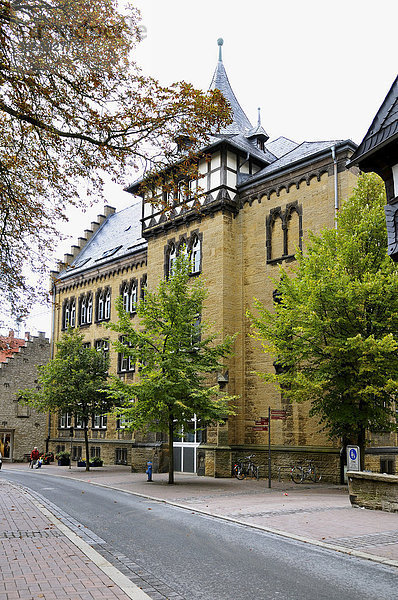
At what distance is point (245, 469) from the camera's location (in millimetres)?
25953

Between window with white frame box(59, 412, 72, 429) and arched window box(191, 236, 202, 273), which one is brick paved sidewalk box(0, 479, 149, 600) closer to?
arched window box(191, 236, 202, 273)

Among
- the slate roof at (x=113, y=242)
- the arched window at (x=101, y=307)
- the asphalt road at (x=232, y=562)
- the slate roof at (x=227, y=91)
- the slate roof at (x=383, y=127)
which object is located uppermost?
the slate roof at (x=227, y=91)

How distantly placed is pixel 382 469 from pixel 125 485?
10.2m

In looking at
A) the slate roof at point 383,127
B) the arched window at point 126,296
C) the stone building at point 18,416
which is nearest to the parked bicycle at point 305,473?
the slate roof at point 383,127

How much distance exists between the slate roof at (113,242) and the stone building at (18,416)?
27.4 ft

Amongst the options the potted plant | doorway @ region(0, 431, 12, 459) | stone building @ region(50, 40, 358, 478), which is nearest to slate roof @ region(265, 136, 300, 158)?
stone building @ region(50, 40, 358, 478)

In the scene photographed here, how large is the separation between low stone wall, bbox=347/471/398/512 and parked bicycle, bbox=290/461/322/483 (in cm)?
871

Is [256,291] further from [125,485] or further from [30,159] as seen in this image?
[30,159]

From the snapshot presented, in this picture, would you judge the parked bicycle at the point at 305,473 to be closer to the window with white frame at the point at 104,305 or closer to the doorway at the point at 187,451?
the doorway at the point at 187,451

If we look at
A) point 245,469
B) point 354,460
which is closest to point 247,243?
point 245,469

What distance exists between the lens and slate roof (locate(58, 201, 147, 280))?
4097cm

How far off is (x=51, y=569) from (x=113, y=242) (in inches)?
1518

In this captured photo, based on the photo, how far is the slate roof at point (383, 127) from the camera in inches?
443

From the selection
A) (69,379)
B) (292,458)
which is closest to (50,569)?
(292,458)
